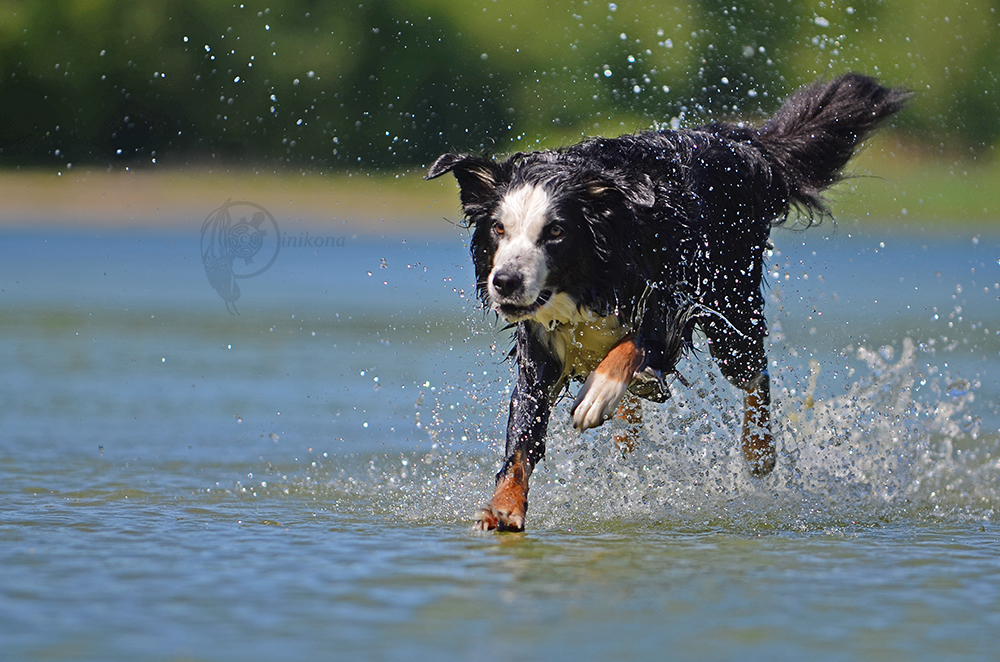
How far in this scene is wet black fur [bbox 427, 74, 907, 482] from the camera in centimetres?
500

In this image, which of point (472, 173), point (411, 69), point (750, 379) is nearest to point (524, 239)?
point (472, 173)

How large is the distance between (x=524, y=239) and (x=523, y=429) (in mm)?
765

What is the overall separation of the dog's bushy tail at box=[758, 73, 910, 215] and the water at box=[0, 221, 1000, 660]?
0.60m

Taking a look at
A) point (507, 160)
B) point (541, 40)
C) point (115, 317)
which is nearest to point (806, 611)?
point (507, 160)

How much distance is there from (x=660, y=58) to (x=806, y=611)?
24.6 meters

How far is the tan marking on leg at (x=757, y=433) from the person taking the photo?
6129 mm

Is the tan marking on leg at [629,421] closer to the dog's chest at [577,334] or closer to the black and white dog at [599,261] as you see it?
the black and white dog at [599,261]

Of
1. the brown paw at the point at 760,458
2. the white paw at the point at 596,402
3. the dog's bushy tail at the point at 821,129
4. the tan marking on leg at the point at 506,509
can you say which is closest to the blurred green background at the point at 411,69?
the dog's bushy tail at the point at 821,129

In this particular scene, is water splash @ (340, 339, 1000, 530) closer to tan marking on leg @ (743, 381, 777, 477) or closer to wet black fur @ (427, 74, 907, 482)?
tan marking on leg @ (743, 381, 777, 477)

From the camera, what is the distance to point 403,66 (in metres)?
31.8

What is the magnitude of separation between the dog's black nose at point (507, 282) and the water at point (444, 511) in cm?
89

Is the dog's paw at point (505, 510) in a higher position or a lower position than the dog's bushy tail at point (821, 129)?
lower

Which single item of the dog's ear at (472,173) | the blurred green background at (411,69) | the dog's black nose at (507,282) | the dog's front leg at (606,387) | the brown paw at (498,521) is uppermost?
the blurred green background at (411,69)

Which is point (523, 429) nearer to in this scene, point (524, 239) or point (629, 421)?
point (524, 239)
